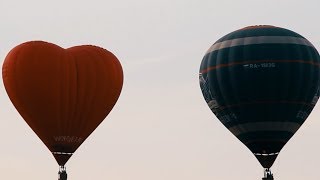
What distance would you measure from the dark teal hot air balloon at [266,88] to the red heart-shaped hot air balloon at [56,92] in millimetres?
6212

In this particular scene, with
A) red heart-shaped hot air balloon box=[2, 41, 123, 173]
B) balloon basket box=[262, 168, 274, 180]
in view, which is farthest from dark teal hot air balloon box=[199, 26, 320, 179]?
red heart-shaped hot air balloon box=[2, 41, 123, 173]

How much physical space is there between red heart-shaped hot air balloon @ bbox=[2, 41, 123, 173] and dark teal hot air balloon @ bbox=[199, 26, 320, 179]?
6212 millimetres

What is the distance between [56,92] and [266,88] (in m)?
10.1

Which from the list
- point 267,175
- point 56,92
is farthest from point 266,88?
point 56,92

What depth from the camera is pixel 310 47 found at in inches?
2485

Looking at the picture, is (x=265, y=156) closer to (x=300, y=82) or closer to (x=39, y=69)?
(x=300, y=82)

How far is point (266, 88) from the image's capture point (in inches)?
2437

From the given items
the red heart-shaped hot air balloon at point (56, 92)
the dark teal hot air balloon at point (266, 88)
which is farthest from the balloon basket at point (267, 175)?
the red heart-shaped hot air balloon at point (56, 92)

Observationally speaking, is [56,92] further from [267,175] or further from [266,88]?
[267,175]

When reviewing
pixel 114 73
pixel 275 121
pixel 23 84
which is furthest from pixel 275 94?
pixel 23 84

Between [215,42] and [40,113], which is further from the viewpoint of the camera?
[215,42]

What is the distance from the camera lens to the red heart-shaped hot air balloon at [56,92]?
59812 millimetres

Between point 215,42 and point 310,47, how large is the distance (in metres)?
4.74

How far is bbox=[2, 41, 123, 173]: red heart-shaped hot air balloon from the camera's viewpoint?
5981 cm
